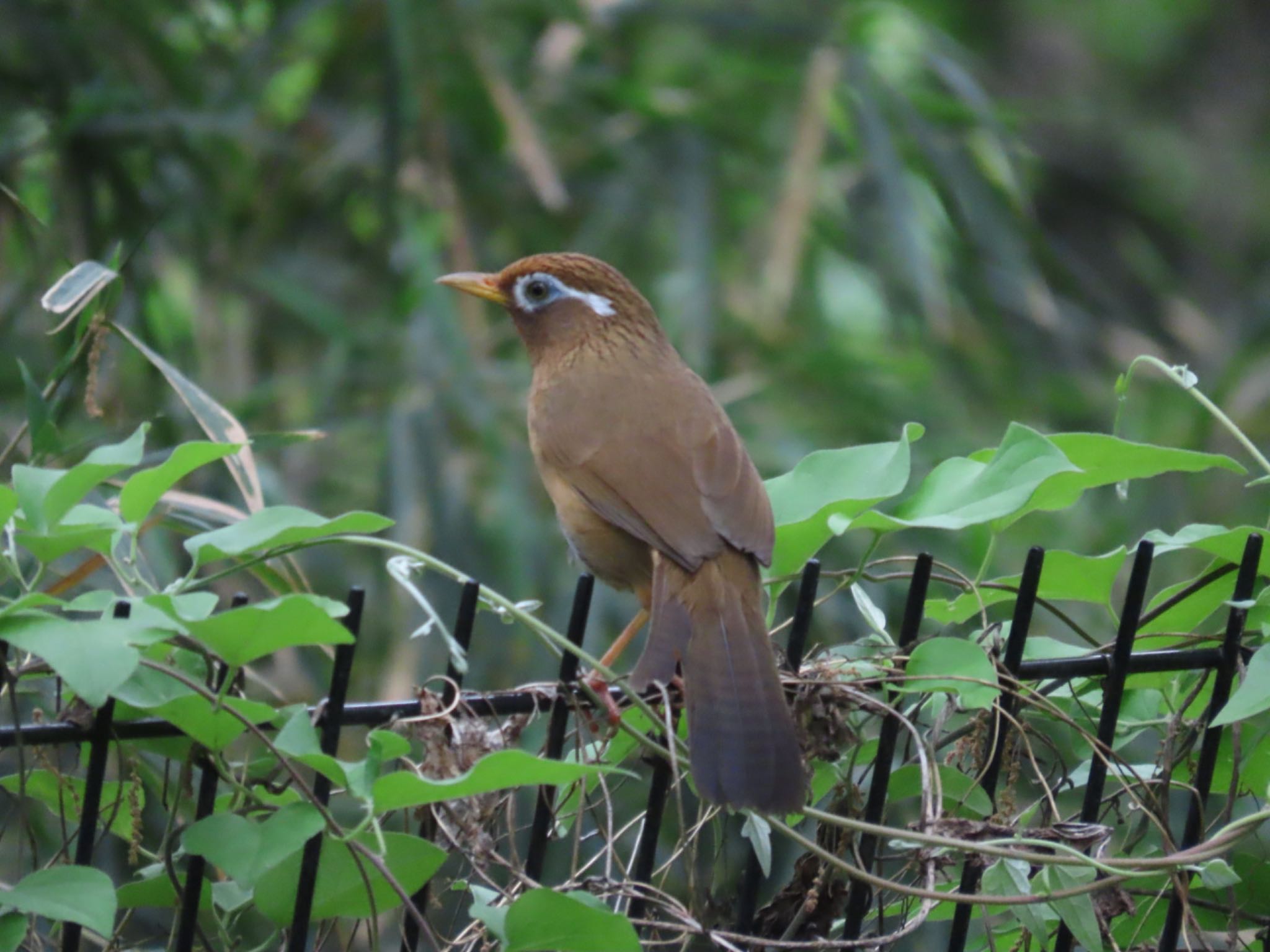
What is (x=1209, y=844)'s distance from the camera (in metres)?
2.13

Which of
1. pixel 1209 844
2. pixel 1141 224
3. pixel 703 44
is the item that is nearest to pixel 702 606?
pixel 1209 844

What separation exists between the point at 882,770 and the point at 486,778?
76 centimetres

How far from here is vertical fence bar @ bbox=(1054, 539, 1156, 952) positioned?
2.27m

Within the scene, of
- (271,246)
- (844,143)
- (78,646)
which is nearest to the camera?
(78,646)

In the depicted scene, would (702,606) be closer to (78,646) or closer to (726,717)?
(726,717)

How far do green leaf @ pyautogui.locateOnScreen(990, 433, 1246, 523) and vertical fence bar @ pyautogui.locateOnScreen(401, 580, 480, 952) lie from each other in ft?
2.65

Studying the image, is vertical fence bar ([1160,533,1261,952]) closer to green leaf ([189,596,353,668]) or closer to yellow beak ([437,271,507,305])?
green leaf ([189,596,353,668])

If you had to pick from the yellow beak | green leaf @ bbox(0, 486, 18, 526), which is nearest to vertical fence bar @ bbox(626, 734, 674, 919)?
green leaf @ bbox(0, 486, 18, 526)

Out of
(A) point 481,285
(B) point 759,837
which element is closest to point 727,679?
(B) point 759,837

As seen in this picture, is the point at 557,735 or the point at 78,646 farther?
the point at 557,735

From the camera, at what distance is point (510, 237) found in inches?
246

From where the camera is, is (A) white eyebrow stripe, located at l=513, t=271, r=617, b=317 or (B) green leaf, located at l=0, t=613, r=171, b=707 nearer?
(B) green leaf, located at l=0, t=613, r=171, b=707

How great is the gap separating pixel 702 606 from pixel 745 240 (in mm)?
4002

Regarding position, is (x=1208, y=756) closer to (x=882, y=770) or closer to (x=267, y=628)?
(x=882, y=770)
